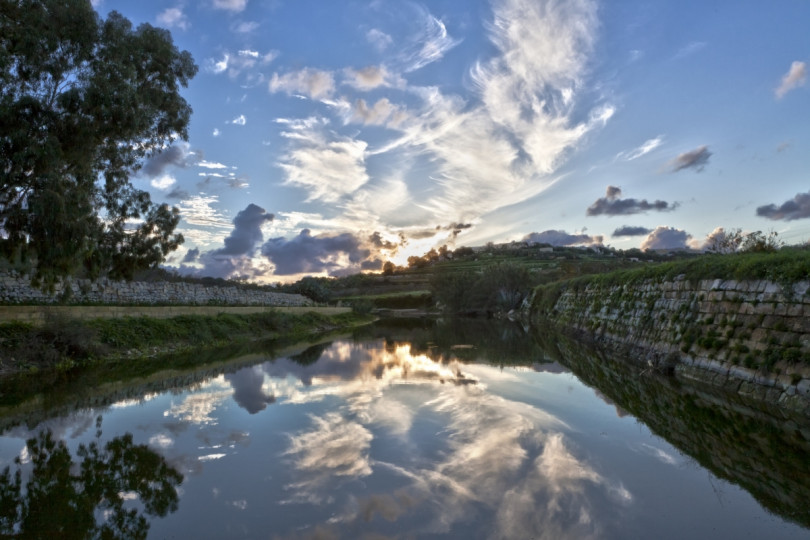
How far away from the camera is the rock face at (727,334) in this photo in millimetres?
9344

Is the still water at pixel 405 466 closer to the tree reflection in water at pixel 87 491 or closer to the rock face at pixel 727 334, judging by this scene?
the tree reflection in water at pixel 87 491

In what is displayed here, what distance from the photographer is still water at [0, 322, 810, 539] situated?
4902 millimetres

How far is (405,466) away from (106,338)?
17575mm

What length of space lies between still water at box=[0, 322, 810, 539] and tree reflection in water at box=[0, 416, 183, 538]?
29 millimetres

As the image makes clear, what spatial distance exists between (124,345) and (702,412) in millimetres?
20251

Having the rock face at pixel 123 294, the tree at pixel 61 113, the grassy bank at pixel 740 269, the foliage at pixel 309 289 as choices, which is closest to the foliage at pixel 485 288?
the foliage at pixel 309 289

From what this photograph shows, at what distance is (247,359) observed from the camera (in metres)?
20.4

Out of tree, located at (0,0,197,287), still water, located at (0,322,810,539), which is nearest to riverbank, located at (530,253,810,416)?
still water, located at (0,322,810,539)

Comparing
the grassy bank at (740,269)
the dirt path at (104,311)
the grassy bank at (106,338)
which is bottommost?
the grassy bank at (106,338)

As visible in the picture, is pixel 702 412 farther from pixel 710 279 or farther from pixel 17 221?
pixel 17 221

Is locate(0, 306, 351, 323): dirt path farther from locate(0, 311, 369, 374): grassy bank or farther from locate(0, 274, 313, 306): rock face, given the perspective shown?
locate(0, 274, 313, 306): rock face

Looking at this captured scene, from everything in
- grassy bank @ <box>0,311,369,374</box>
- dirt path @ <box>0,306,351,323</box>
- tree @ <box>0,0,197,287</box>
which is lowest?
grassy bank @ <box>0,311,369,374</box>

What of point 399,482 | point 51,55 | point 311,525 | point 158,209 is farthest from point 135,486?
point 158,209

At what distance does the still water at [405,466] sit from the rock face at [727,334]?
1080mm
